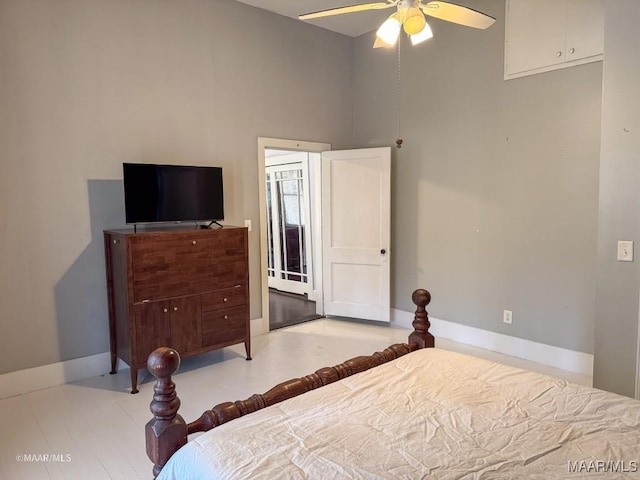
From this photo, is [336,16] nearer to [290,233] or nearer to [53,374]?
[290,233]

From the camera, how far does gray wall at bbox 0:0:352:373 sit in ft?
10.9

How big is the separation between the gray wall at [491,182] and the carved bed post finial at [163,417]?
346 cm

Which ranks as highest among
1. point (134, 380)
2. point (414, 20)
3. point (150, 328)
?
point (414, 20)

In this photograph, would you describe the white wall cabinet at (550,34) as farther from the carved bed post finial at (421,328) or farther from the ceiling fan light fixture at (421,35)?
the carved bed post finial at (421,328)

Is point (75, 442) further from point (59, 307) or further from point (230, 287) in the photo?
point (230, 287)

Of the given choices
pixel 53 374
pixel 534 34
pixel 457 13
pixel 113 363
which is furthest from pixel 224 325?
pixel 534 34

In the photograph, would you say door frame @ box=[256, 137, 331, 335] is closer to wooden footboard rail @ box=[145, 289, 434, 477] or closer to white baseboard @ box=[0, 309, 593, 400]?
white baseboard @ box=[0, 309, 593, 400]

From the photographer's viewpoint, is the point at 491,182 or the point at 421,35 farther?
the point at 491,182

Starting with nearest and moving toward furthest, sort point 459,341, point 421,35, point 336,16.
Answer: point 421,35, point 459,341, point 336,16

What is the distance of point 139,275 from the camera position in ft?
11.2

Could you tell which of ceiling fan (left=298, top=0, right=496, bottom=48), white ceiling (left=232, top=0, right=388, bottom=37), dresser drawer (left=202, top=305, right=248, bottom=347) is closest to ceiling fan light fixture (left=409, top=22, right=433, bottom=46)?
ceiling fan (left=298, top=0, right=496, bottom=48)

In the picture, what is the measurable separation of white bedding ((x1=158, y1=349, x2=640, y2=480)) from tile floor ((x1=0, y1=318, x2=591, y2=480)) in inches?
50.2

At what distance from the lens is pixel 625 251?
2.63m

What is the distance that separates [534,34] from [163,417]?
4.11 metres
